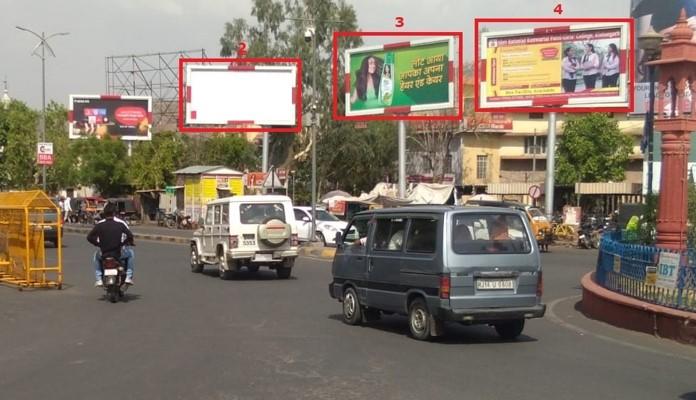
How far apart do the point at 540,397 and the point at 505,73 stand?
31066 millimetres

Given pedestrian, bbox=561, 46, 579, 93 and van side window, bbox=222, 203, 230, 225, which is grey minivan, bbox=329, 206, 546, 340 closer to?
van side window, bbox=222, 203, 230, 225

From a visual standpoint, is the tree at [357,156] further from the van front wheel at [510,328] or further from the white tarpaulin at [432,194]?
the van front wheel at [510,328]

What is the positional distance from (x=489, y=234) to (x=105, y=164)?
60339 millimetres

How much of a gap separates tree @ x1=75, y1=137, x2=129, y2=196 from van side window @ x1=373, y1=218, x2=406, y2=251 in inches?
2278

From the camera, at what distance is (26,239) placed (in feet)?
59.4

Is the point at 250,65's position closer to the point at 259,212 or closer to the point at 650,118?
the point at 259,212

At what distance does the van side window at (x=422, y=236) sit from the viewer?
11359 millimetres

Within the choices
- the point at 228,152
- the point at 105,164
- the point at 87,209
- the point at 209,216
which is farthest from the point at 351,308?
the point at 105,164

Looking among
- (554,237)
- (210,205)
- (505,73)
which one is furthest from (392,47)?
(210,205)

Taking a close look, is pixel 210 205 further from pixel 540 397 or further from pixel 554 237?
pixel 554 237

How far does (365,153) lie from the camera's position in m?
61.8

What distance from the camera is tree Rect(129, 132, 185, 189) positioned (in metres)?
64.6

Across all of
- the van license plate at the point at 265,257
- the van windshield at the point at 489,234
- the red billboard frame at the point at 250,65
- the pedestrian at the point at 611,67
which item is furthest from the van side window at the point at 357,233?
the red billboard frame at the point at 250,65

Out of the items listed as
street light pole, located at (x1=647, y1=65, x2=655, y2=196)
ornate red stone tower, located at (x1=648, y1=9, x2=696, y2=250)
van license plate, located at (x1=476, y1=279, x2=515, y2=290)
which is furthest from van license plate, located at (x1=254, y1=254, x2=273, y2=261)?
van license plate, located at (x1=476, y1=279, x2=515, y2=290)
